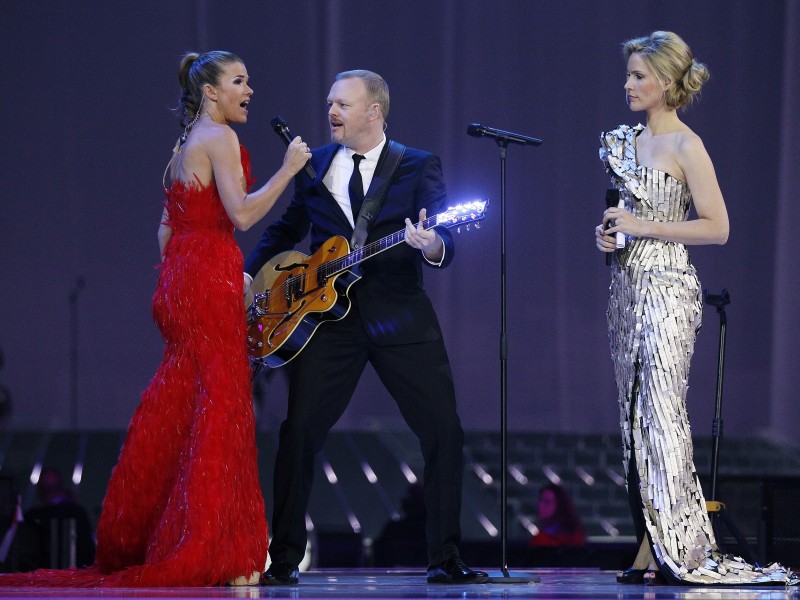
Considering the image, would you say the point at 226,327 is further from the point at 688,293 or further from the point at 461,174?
the point at 461,174

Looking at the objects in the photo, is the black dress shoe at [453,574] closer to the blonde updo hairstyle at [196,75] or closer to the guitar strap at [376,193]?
the guitar strap at [376,193]

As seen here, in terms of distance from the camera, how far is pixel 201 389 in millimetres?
4355

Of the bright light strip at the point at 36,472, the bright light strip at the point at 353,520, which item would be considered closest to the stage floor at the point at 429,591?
the bright light strip at the point at 353,520

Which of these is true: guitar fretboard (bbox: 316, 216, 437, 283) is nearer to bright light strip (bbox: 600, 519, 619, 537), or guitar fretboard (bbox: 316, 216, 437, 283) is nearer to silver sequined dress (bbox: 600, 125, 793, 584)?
silver sequined dress (bbox: 600, 125, 793, 584)

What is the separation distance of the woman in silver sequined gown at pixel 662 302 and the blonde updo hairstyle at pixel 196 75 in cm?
143

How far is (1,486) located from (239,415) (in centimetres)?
264

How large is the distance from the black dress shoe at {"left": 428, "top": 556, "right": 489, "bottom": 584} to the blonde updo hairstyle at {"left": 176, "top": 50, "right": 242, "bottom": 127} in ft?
5.90

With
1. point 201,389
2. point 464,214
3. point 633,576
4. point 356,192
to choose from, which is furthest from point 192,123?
point 633,576

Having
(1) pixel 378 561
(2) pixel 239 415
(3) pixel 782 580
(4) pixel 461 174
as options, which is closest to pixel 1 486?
(1) pixel 378 561

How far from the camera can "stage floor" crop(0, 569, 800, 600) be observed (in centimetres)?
378

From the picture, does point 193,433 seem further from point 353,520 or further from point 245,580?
point 353,520

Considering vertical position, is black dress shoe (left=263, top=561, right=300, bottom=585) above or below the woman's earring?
below

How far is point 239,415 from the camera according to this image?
171 inches

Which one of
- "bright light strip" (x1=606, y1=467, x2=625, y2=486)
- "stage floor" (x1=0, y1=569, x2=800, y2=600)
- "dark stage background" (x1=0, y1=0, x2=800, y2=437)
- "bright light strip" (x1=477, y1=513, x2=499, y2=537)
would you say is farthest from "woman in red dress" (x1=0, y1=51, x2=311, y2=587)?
"bright light strip" (x1=606, y1=467, x2=625, y2=486)
